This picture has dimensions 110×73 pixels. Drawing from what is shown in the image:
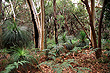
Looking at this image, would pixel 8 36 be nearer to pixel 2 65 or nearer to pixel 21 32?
pixel 21 32

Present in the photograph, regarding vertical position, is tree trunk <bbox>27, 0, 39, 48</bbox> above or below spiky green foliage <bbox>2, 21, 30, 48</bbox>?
above

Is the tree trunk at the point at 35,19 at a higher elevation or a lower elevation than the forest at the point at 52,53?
higher

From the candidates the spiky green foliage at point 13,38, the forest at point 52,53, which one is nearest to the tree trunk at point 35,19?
the forest at point 52,53

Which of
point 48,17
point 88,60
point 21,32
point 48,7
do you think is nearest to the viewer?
point 88,60

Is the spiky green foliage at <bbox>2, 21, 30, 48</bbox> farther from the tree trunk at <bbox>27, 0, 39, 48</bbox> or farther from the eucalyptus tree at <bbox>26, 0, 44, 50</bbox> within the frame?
the tree trunk at <bbox>27, 0, 39, 48</bbox>

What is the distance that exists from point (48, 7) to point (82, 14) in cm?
329

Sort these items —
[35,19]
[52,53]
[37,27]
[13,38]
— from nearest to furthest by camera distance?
Answer: [52,53]
[13,38]
[35,19]
[37,27]

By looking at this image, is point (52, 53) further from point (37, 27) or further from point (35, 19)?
point (35, 19)

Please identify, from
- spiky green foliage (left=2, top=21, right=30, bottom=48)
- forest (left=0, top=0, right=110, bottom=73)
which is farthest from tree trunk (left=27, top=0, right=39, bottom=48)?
spiky green foliage (left=2, top=21, right=30, bottom=48)

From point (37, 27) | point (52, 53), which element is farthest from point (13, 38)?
point (52, 53)

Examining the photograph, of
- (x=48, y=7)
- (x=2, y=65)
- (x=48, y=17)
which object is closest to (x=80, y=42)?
(x=2, y=65)

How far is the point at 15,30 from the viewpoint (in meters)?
3.50

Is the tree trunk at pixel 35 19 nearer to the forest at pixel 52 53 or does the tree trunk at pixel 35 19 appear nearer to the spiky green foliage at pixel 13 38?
the forest at pixel 52 53

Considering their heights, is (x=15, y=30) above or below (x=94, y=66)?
above
